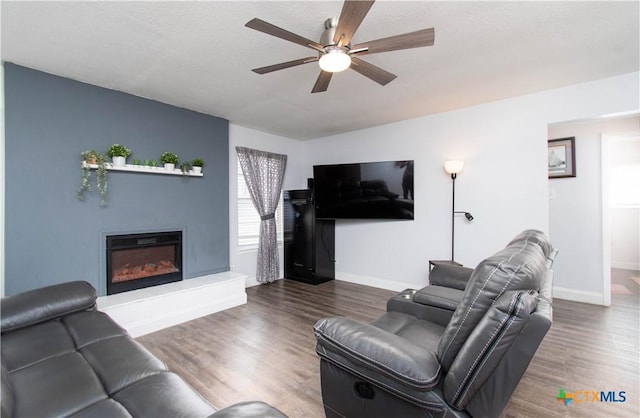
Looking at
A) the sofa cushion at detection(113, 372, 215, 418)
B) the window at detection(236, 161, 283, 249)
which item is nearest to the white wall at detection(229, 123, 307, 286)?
the window at detection(236, 161, 283, 249)

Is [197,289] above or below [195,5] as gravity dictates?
below

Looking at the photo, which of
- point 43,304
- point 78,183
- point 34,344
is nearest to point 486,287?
point 34,344

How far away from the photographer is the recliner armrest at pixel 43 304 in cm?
158

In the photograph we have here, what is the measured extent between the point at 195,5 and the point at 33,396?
2165mm

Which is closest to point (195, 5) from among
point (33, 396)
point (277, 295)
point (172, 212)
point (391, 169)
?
point (33, 396)

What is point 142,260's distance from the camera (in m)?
3.30

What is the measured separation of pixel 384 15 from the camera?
1.84 meters

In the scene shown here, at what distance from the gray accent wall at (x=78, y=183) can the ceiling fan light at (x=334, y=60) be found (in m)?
2.53

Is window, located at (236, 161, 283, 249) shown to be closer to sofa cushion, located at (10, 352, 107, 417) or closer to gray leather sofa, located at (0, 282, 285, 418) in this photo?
gray leather sofa, located at (0, 282, 285, 418)

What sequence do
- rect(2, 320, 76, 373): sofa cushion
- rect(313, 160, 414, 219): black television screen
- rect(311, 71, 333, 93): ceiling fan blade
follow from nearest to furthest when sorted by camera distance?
rect(2, 320, 76, 373): sofa cushion → rect(311, 71, 333, 93): ceiling fan blade → rect(313, 160, 414, 219): black television screen

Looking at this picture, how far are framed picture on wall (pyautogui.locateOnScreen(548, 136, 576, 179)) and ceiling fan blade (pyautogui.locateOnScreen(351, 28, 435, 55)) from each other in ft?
10.7

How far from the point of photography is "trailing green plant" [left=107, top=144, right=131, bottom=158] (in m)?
2.94

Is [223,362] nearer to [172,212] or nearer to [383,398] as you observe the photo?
[383,398]

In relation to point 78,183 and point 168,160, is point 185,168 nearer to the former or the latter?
point 168,160
